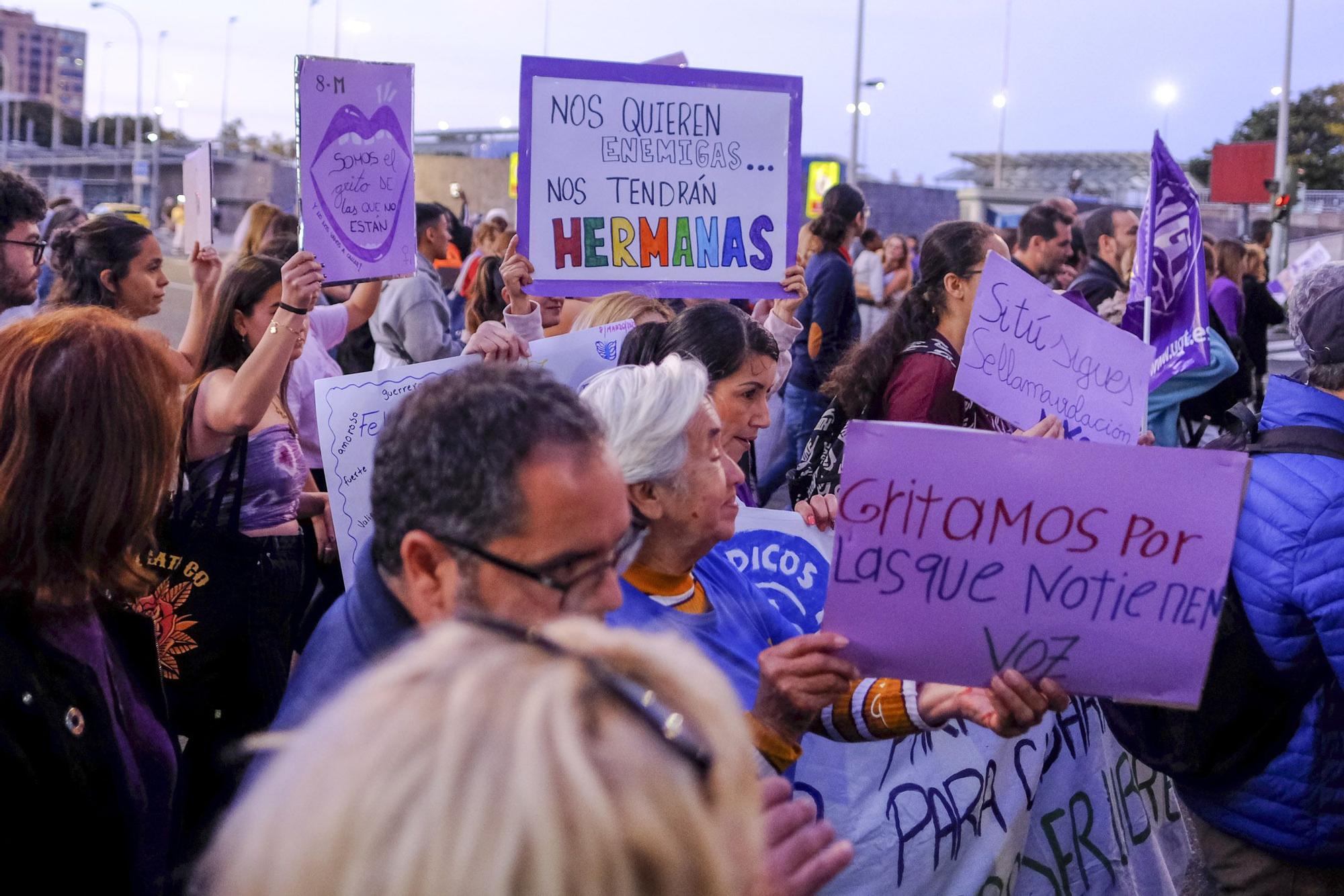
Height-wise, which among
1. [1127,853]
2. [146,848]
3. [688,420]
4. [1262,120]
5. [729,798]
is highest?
[1262,120]

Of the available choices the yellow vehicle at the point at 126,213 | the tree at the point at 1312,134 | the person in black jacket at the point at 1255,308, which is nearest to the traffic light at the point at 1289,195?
the person in black jacket at the point at 1255,308

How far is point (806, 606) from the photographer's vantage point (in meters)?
3.10

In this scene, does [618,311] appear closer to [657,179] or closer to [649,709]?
[657,179]

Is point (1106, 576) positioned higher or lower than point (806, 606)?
higher

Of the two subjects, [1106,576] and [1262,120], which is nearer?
[1106,576]

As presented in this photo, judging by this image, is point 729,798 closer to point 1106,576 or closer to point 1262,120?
point 1106,576

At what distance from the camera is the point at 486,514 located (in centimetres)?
153

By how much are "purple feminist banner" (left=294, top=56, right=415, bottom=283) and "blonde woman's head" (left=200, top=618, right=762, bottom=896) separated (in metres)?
2.88

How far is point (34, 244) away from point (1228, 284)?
289 inches

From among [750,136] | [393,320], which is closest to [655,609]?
[750,136]

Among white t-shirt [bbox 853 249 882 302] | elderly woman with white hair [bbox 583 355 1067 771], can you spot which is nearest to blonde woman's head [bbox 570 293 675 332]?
elderly woman with white hair [bbox 583 355 1067 771]

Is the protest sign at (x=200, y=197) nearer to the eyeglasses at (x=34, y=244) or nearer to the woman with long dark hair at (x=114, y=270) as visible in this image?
the woman with long dark hair at (x=114, y=270)

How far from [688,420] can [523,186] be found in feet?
6.27

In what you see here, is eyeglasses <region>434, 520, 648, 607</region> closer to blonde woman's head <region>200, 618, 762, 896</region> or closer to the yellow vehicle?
blonde woman's head <region>200, 618, 762, 896</region>
